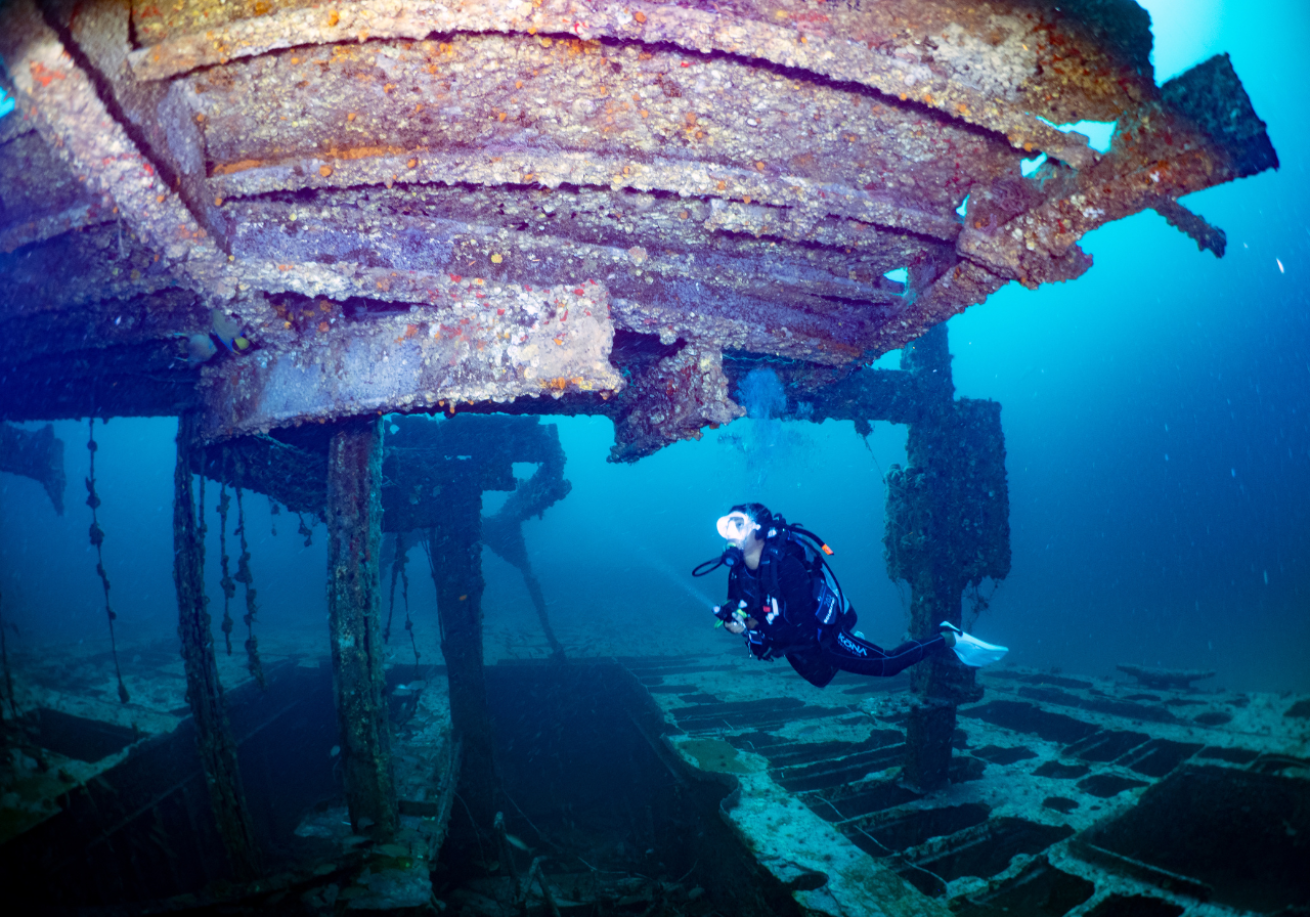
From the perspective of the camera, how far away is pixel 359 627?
412 centimetres

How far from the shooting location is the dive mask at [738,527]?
479 centimetres

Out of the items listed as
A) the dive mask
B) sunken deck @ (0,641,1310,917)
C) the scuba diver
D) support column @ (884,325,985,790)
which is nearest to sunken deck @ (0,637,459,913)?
sunken deck @ (0,641,1310,917)

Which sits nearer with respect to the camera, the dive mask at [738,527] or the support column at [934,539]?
the dive mask at [738,527]

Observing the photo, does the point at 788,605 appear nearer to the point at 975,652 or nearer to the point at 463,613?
the point at 975,652

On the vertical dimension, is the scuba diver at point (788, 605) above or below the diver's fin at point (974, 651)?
above

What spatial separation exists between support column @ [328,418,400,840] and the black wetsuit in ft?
9.57

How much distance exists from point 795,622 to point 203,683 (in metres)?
4.98

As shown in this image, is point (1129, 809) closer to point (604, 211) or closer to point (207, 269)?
point (604, 211)

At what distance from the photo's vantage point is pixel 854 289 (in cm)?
338

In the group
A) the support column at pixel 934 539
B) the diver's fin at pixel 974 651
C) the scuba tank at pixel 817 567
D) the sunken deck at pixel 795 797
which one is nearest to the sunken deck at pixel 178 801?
the sunken deck at pixel 795 797

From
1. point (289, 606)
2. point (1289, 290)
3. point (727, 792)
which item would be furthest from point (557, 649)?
A: point (1289, 290)

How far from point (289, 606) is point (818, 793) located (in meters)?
42.9

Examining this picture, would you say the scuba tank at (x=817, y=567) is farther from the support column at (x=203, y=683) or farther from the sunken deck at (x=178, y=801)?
the support column at (x=203, y=683)

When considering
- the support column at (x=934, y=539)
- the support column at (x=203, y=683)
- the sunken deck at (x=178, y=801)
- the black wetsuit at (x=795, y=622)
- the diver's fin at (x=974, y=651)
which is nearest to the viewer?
the sunken deck at (x=178, y=801)
